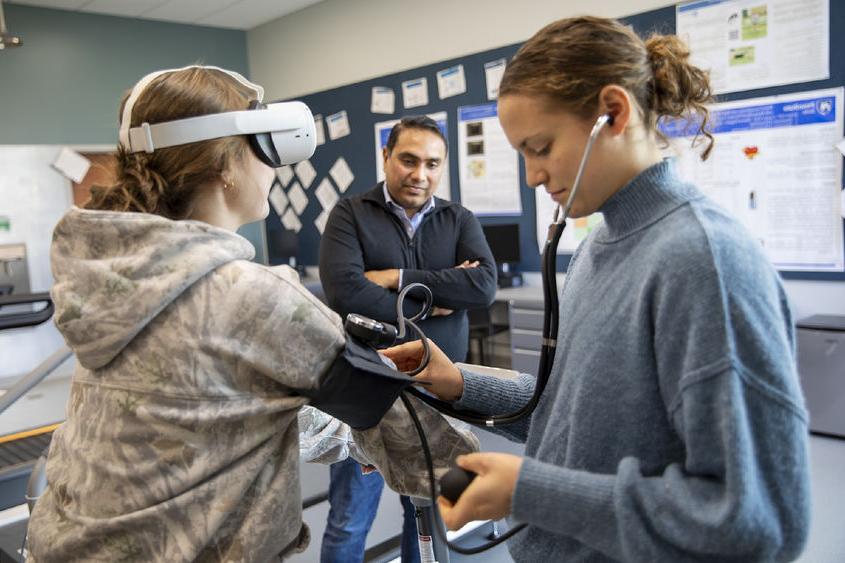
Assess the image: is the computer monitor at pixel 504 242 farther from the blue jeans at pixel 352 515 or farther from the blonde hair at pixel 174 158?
the blonde hair at pixel 174 158

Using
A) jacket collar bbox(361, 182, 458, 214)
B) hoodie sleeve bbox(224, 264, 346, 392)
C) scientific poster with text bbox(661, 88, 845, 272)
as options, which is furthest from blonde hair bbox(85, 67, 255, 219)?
scientific poster with text bbox(661, 88, 845, 272)

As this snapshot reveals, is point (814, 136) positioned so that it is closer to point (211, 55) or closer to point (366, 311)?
point (366, 311)

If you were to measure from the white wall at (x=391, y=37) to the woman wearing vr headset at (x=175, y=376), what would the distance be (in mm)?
3560

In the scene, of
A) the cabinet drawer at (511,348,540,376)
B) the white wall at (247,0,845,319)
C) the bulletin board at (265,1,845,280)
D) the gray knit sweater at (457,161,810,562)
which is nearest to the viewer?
the gray knit sweater at (457,161,810,562)

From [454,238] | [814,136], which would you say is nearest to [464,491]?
[454,238]

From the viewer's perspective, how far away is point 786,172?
3664 millimetres

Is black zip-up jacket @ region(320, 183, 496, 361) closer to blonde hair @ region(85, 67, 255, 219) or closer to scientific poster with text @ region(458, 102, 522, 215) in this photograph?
blonde hair @ region(85, 67, 255, 219)

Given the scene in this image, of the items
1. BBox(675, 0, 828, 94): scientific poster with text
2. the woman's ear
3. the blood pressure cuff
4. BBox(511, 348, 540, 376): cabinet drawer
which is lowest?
BBox(511, 348, 540, 376): cabinet drawer

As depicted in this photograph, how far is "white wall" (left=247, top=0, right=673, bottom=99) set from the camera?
184 inches

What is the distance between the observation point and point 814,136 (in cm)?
355

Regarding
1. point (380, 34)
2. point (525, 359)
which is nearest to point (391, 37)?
point (380, 34)

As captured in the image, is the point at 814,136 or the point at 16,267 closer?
the point at 814,136

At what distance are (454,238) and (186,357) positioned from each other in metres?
1.62

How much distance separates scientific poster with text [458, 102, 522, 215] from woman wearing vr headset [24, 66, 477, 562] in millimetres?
4070
